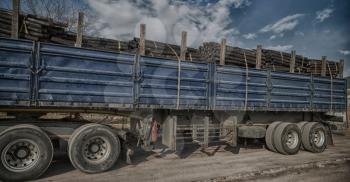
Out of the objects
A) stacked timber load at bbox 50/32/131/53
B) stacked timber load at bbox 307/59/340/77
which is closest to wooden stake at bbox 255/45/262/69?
stacked timber load at bbox 307/59/340/77

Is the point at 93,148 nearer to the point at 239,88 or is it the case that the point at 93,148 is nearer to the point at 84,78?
the point at 84,78

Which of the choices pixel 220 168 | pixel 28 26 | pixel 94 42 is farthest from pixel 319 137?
pixel 28 26

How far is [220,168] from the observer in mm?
6336

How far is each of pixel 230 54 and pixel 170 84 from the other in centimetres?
303

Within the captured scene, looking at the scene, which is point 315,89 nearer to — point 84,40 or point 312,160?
point 312,160

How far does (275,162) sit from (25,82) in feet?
22.4

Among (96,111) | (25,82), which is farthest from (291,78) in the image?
(25,82)

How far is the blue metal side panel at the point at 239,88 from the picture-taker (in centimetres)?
743

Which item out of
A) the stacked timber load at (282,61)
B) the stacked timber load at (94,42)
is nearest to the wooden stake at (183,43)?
the stacked timber load at (94,42)

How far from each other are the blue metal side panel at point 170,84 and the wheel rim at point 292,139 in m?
3.46

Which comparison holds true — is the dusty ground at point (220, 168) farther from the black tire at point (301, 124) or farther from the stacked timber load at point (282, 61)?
the stacked timber load at point (282, 61)

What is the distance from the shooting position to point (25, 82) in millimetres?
5070

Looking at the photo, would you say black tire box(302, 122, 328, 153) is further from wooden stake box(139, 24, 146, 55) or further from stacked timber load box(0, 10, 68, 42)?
stacked timber load box(0, 10, 68, 42)

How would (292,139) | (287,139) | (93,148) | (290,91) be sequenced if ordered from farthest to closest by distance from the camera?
(290,91)
(292,139)
(287,139)
(93,148)
